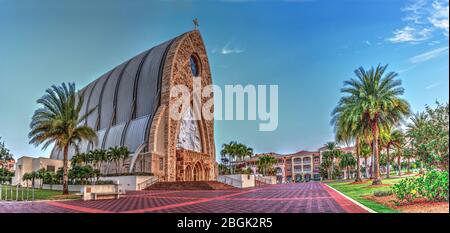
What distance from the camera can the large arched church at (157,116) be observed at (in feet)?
110

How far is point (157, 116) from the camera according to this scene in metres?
33.4

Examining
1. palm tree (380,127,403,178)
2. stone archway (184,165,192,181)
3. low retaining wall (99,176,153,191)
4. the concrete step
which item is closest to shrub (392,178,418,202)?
palm tree (380,127,403,178)

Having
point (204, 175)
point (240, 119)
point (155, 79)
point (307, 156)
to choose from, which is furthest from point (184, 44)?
point (240, 119)

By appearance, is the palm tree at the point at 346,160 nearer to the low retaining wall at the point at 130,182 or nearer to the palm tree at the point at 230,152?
the palm tree at the point at 230,152

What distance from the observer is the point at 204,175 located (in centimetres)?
4075

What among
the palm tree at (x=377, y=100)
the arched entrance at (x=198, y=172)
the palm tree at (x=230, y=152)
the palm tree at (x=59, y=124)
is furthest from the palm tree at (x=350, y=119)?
the palm tree at (x=230, y=152)

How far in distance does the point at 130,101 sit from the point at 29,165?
40.9ft

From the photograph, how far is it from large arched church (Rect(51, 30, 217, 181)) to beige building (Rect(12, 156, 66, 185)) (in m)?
2.72

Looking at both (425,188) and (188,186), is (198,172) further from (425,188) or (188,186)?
(425,188)

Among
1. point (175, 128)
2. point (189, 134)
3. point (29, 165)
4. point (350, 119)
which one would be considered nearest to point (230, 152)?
point (189, 134)

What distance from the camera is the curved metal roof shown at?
1382 inches

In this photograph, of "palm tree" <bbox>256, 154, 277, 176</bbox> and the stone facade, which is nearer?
the stone facade

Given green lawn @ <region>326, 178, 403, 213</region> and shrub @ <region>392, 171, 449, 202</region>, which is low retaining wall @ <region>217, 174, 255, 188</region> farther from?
shrub @ <region>392, 171, 449, 202</region>

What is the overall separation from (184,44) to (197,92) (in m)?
6.00
